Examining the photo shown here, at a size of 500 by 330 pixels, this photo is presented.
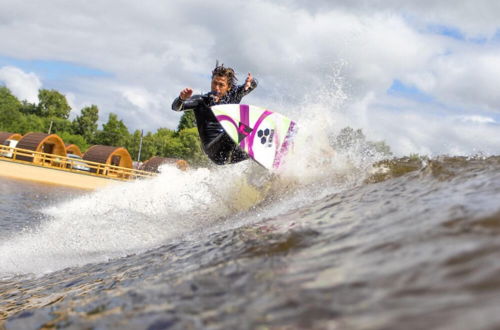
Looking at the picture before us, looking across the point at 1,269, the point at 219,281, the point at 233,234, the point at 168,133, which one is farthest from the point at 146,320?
the point at 168,133

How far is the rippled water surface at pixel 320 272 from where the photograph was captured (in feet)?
5.44

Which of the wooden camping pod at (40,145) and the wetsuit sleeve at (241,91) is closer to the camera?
the wetsuit sleeve at (241,91)

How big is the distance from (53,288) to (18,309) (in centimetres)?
51

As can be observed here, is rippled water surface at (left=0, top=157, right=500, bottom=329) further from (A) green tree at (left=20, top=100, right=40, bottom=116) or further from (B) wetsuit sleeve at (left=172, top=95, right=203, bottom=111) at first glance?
(A) green tree at (left=20, top=100, right=40, bottom=116)

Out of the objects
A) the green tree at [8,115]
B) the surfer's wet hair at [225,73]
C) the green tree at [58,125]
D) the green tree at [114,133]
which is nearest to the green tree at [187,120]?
the green tree at [114,133]

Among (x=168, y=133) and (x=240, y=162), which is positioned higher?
(x=168, y=133)

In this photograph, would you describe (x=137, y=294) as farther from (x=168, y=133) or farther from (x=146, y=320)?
(x=168, y=133)

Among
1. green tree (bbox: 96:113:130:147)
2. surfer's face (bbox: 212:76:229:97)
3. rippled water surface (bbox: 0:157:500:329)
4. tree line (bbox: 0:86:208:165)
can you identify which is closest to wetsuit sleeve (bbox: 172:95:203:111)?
surfer's face (bbox: 212:76:229:97)

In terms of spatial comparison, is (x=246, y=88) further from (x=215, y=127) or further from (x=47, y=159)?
(x=47, y=159)

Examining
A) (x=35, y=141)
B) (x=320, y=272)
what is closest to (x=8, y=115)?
(x=35, y=141)

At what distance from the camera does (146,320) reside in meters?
2.18

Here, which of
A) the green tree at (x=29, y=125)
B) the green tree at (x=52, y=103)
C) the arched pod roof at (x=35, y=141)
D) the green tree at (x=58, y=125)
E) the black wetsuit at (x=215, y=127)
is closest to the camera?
the black wetsuit at (x=215, y=127)

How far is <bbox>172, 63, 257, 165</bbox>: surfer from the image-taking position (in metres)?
8.14

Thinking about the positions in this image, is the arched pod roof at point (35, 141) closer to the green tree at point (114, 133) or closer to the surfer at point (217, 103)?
the surfer at point (217, 103)
